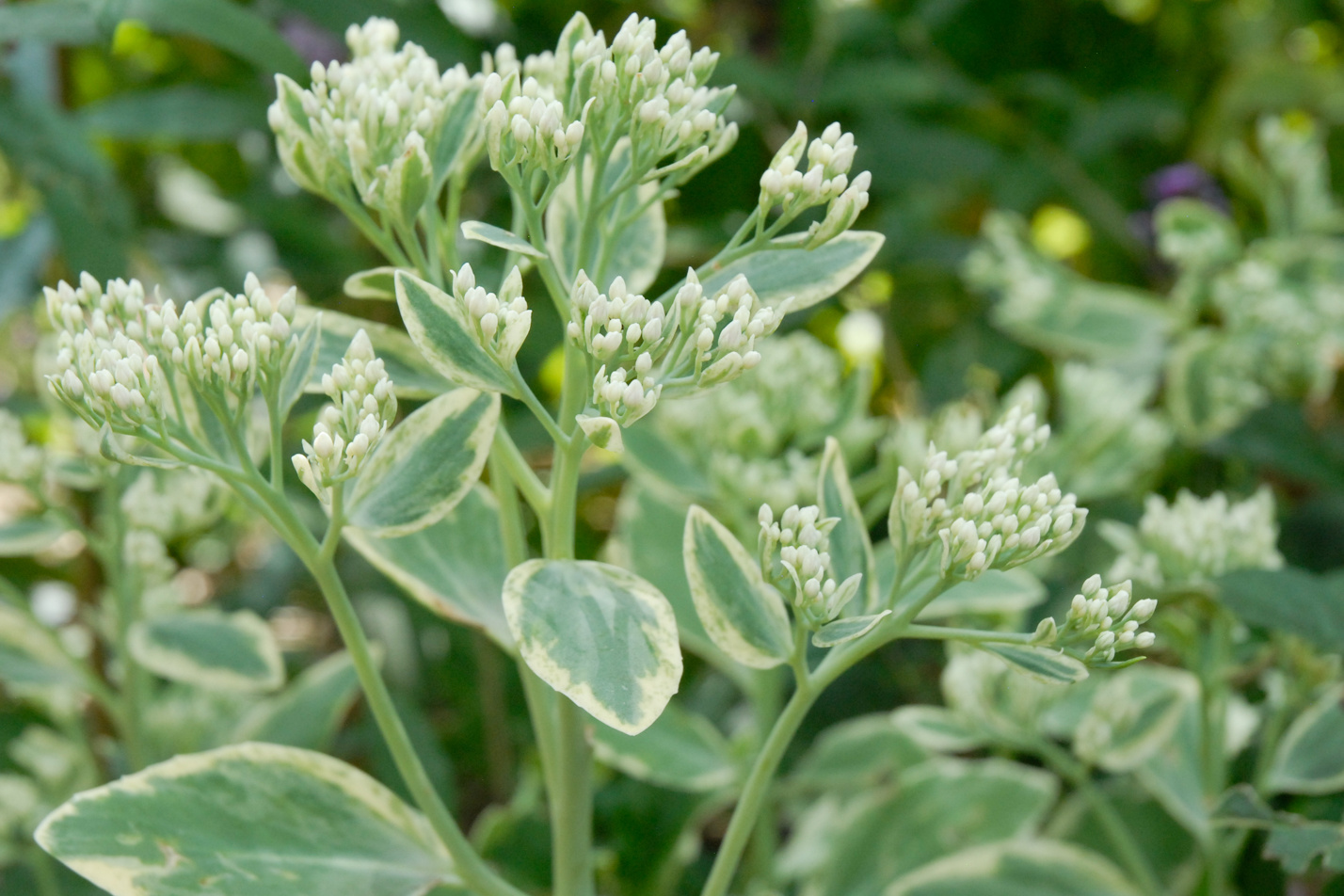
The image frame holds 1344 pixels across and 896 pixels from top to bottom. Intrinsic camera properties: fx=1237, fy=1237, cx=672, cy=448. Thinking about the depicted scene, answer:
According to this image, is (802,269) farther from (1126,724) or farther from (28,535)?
(28,535)

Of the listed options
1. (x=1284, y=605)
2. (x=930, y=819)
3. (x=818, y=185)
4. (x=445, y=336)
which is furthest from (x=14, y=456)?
(x=1284, y=605)

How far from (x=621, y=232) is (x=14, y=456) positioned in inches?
14.2

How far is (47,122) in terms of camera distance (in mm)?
841

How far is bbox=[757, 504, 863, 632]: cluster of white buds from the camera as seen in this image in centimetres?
45

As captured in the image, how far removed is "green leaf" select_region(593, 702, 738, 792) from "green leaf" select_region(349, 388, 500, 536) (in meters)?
0.22

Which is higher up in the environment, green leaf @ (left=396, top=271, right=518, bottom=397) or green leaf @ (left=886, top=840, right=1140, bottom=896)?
green leaf @ (left=396, top=271, right=518, bottom=397)

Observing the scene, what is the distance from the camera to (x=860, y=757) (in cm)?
82

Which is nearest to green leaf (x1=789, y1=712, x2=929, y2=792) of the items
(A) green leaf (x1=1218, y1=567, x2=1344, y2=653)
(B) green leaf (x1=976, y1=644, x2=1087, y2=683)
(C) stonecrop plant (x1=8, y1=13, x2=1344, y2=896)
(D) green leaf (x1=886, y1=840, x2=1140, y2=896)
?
(C) stonecrop plant (x1=8, y1=13, x2=1344, y2=896)

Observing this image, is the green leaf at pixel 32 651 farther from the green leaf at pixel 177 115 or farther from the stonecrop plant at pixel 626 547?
the green leaf at pixel 177 115

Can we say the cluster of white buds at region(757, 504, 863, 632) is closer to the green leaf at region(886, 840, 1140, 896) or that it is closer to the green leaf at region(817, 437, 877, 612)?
the green leaf at region(817, 437, 877, 612)

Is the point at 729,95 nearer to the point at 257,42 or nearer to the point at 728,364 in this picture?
the point at 728,364

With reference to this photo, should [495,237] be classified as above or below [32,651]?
above

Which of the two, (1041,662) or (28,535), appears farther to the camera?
(28,535)

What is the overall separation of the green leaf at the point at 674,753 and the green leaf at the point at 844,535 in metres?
0.19
